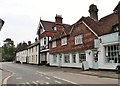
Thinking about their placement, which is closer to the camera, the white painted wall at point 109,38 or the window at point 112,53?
the white painted wall at point 109,38

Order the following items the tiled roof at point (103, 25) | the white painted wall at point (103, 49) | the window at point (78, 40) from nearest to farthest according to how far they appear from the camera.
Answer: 1. the white painted wall at point (103, 49)
2. the tiled roof at point (103, 25)
3. the window at point (78, 40)

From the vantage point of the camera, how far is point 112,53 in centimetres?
2533

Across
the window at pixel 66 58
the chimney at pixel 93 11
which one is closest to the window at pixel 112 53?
the chimney at pixel 93 11

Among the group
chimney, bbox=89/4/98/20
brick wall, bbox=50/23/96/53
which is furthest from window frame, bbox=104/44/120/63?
chimney, bbox=89/4/98/20

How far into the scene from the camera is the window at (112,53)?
24688mm

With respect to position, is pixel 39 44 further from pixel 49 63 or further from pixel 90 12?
pixel 90 12

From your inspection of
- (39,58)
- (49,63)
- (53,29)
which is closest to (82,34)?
(49,63)

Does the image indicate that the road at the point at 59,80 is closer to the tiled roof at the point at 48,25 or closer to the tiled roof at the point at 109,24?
the tiled roof at the point at 109,24

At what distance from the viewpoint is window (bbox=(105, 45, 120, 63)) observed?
24688 millimetres

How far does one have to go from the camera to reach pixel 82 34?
31766 millimetres

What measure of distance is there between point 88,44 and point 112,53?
16.8ft

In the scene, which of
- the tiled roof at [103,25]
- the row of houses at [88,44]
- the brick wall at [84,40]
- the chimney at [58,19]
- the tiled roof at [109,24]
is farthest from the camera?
the chimney at [58,19]

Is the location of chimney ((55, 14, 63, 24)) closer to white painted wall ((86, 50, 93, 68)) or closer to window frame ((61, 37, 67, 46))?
window frame ((61, 37, 67, 46))

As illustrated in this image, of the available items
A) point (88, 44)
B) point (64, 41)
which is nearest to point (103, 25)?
point (88, 44)
